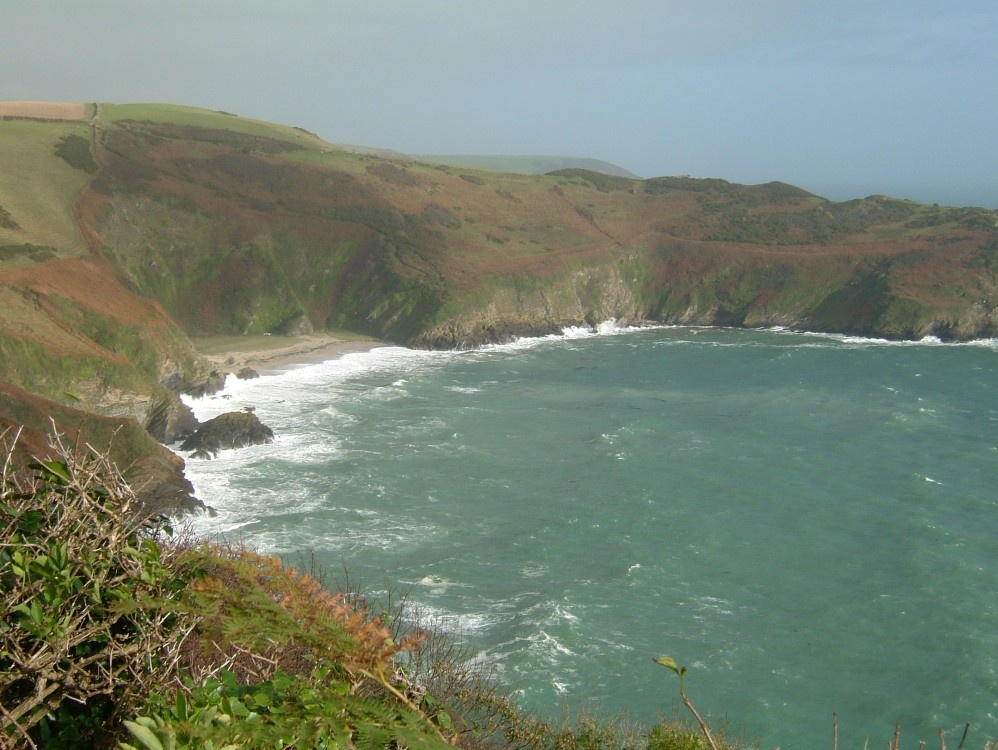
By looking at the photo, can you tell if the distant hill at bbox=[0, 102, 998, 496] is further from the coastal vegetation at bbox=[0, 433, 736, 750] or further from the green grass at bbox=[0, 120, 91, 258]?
the coastal vegetation at bbox=[0, 433, 736, 750]

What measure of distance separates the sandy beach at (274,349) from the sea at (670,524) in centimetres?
297

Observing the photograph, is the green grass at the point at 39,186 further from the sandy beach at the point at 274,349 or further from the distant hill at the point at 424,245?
the sandy beach at the point at 274,349

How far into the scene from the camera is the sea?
878 inches

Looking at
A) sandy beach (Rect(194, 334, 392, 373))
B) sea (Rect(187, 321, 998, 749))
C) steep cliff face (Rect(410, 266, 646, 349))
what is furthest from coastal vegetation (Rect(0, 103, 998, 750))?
sea (Rect(187, 321, 998, 749))

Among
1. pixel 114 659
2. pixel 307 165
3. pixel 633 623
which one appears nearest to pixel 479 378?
pixel 633 623

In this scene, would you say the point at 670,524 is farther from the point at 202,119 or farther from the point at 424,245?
the point at 202,119

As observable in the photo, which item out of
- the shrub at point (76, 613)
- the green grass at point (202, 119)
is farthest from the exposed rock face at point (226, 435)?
the green grass at point (202, 119)

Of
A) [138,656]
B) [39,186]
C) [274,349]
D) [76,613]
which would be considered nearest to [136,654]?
[138,656]

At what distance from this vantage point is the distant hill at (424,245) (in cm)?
6400

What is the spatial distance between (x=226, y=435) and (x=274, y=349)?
20725mm

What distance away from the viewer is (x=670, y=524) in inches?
1264

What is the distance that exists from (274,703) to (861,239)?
270 feet

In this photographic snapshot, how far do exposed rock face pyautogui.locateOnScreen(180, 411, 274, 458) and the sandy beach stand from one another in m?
13.2

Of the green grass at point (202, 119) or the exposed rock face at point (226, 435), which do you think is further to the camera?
the green grass at point (202, 119)
